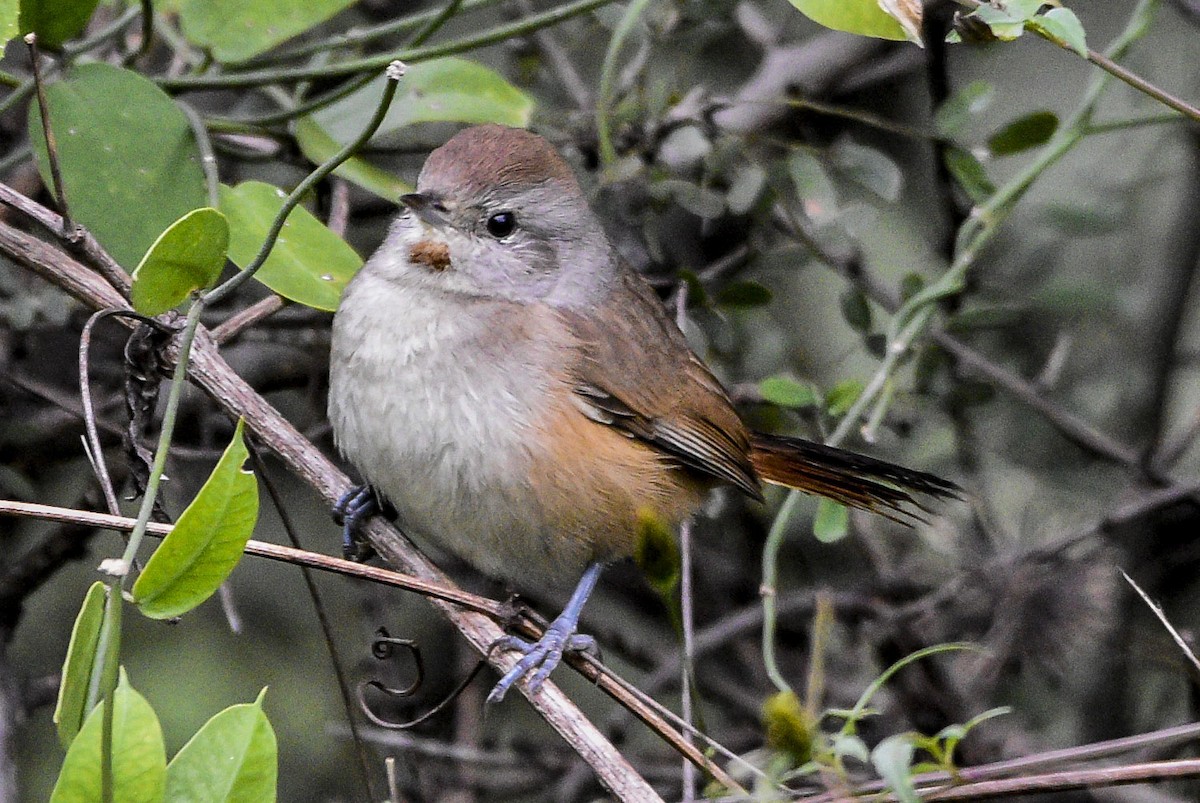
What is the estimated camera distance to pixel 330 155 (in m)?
3.00

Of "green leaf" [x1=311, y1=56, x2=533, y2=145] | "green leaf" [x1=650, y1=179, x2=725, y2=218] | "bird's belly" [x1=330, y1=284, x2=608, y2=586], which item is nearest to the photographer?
"bird's belly" [x1=330, y1=284, x2=608, y2=586]

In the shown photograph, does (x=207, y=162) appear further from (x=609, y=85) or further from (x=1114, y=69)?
(x=1114, y=69)

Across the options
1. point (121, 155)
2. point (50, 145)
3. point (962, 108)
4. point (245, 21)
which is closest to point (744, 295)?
point (962, 108)

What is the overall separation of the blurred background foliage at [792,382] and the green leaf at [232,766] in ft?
4.90

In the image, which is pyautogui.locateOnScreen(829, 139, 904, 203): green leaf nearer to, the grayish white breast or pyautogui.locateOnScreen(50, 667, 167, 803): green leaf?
the grayish white breast

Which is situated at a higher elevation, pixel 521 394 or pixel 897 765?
pixel 521 394

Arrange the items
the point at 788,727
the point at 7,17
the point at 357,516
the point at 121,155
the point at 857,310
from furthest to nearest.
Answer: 1. the point at 857,310
2. the point at 357,516
3. the point at 121,155
4. the point at 7,17
5. the point at 788,727

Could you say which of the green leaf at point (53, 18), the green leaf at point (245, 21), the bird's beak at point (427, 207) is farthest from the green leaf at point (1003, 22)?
the green leaf at point (53, 18)

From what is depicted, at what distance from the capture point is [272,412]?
8.11 ft

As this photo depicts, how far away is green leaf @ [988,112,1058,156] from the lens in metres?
3.43

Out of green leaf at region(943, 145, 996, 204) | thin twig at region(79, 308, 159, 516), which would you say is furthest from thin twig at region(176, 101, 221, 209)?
green leaf at region(943, 145, 996, 204)

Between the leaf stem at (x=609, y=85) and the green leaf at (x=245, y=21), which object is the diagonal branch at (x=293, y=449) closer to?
the green leaf at (x=245, y=21)

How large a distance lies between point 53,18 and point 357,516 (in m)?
1.10

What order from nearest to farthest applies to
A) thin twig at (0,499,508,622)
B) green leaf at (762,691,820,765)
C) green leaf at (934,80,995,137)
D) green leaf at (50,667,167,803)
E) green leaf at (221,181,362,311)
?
green leaf at (762,691,820,765), green leaf at (50,667,167,803), thin twig at (0,499,508,622), green leaf at (221,181,362,311), green leaf at (934,80,995,137)
